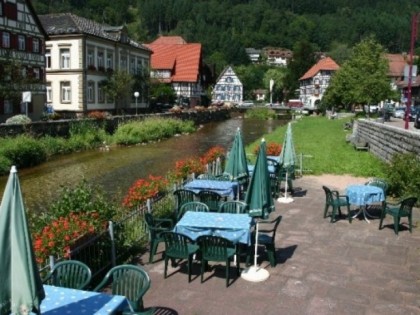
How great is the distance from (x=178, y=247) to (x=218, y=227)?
0.86 metres

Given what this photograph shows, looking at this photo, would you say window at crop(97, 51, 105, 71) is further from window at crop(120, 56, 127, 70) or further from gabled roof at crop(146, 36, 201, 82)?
gabled roof at crop(146, 36, 201, 82)

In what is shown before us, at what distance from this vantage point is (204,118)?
60.4m

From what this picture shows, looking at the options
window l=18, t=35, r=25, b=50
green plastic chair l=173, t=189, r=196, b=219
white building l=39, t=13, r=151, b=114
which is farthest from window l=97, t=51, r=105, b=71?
green plastic chair l=173, t=189, r=196, b=219

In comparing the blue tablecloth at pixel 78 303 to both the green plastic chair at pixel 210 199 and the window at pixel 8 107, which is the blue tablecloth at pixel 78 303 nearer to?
the green plastic chair at pixel 210 199

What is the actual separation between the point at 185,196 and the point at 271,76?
12290 cm

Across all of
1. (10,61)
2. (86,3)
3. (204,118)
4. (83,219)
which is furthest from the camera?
(86,3)

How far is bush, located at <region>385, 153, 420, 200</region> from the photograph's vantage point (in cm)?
1387

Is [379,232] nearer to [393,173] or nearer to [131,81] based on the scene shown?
[393,173]

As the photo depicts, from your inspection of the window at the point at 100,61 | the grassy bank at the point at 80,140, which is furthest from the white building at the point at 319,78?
the window at the point at 100,61

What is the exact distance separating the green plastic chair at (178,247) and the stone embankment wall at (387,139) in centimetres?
1031

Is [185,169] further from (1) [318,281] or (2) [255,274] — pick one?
(1) [318,281]

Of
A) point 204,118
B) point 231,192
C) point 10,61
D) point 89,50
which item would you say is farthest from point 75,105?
point 231,192

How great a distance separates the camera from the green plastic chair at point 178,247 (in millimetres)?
8335

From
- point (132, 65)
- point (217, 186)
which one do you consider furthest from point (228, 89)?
point (217, 186)
